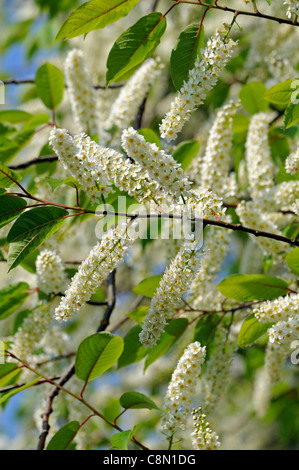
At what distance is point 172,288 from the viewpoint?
6.29 feet

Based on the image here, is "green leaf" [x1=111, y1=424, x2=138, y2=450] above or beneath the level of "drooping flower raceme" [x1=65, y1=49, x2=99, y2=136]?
beneath

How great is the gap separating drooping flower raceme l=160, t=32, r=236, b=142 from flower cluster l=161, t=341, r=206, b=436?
85cm

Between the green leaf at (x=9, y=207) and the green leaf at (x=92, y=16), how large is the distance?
580mm

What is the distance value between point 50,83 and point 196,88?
1.62m

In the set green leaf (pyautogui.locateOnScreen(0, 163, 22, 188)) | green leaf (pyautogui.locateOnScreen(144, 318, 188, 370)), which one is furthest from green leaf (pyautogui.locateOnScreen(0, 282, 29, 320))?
green leaf (pyautogui.locateOnScreen(0, 163, 22, 188))

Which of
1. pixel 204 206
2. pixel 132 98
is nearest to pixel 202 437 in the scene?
pixel 204 206

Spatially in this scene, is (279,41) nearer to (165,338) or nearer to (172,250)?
(172,250)

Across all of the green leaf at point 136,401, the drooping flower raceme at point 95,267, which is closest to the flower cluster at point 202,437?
the green leaf at point 136,401

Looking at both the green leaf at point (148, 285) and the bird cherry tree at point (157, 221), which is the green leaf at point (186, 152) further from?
the green leaf at point (148, 285)

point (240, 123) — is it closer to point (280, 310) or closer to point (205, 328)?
point (205, 328)

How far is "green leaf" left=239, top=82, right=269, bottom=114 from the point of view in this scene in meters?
3.16

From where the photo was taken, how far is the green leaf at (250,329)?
2346 millimetres

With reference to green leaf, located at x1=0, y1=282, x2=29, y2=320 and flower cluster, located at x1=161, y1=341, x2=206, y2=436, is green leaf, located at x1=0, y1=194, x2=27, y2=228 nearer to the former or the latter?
flower cluster, located at x1=161, y1=341, x2=206, y2=436

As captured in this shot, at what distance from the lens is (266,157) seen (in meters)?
2.96
